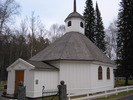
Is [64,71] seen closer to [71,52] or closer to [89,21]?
[71,52]

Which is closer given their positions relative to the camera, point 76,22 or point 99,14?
point 76,22

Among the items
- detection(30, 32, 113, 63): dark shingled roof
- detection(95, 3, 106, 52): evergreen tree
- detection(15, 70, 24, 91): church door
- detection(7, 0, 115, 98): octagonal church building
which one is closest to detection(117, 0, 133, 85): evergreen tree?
detection(7, 0, 115, 98): octagonal church building

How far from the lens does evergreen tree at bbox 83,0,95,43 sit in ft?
105

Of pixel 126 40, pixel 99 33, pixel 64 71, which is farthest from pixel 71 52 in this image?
pixel 99 33

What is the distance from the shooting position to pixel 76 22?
2127cm

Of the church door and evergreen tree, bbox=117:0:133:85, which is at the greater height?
evergreen tree, bbox=117:0:133:85

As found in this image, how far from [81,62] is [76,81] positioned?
1988 mm

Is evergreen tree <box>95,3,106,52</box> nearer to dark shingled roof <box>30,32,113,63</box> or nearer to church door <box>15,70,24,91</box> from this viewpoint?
dark shingled roof <box>30,32,113,63</box>

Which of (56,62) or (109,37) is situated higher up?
(109,37)

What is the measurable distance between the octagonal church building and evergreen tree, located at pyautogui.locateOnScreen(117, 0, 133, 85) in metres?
7.08

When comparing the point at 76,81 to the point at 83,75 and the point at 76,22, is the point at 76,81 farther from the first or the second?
the point at 76,22

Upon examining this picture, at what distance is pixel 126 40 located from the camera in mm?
24359

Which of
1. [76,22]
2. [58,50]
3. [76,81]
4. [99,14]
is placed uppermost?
[99,14]

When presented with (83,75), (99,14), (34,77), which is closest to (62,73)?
(83,75)
